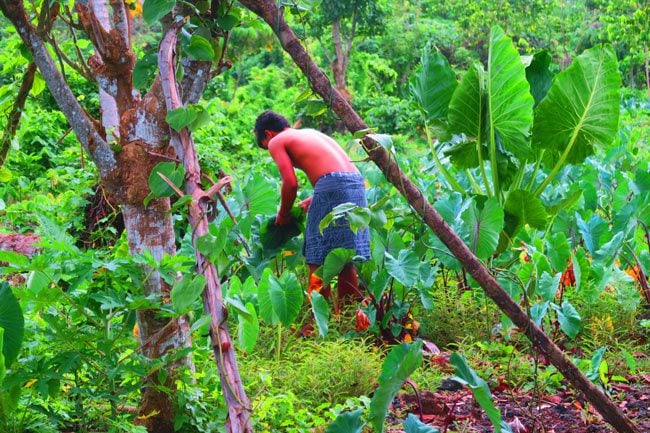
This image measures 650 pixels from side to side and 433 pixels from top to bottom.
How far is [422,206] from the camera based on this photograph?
185 centimetres

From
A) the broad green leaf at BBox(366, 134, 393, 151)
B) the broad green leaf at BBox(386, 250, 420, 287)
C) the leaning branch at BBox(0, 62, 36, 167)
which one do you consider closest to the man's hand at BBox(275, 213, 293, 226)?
the broad green leaf at BBox(386, 250, 420, 287)

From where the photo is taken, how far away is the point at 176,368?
232 cm

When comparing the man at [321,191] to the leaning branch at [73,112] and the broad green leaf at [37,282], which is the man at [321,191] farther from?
the broad green leaf at [37,282]

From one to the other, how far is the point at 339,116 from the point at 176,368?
3.09ft

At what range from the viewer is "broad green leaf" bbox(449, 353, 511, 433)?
1710mm

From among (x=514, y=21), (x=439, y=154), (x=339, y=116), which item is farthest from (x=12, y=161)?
(x=514, y=21)

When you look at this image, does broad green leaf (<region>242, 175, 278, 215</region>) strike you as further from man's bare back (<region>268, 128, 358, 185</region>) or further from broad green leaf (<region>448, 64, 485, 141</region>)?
broad green leaf (<region>448, 64, 485, 141</region>)

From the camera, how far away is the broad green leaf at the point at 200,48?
1.94 m

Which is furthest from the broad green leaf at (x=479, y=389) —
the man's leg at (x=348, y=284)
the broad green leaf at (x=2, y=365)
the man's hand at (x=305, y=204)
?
the man's hand at (x=305, y=204)

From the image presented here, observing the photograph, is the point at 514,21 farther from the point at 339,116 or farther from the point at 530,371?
the point at 339,116

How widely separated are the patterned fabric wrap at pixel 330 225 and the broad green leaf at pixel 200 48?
2.13 metres

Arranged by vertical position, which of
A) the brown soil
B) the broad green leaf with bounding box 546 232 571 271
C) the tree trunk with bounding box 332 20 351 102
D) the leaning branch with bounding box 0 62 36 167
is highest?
the tree trunk with bounding box 332 20 351 102

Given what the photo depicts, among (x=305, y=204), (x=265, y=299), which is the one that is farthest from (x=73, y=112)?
(x=305, y=204)

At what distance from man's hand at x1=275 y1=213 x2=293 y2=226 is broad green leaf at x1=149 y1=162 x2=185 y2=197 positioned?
7.33 ft
